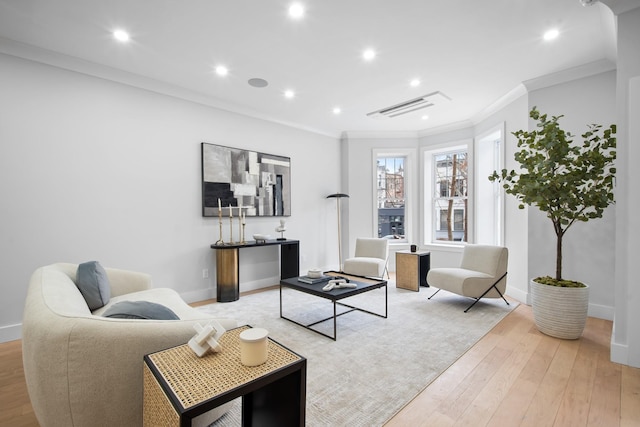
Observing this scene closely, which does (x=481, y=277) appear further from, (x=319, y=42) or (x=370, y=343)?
(x=319, y=42)

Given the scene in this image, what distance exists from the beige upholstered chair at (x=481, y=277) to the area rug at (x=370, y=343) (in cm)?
22

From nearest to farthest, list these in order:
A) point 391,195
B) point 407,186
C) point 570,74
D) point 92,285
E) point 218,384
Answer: point 218,384, point 92,285, point 570,74, point 407,186, point 391,195

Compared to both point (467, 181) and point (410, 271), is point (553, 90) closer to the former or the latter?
point (467, 181)

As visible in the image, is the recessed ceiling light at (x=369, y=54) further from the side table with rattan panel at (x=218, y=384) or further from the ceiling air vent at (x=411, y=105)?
the side table with rattan panel at (x=218, y=384)

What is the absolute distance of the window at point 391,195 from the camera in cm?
630

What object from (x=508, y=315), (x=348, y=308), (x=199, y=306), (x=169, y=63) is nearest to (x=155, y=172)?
(x=169, y=63)

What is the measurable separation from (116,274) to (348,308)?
8.28ft

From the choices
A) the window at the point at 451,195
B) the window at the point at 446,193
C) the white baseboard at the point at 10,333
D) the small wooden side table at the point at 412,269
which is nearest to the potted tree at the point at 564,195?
the small wooden side table at the point at 412,269

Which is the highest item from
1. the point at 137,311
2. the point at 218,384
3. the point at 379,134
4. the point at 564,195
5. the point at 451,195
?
the point at 379,134

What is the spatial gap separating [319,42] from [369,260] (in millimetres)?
3152

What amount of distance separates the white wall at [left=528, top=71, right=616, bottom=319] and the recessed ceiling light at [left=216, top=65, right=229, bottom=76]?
3799mm

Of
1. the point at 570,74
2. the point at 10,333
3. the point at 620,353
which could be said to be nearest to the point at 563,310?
the point at 620,353

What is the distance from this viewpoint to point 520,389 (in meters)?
2.04

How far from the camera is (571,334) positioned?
2.80 meters
